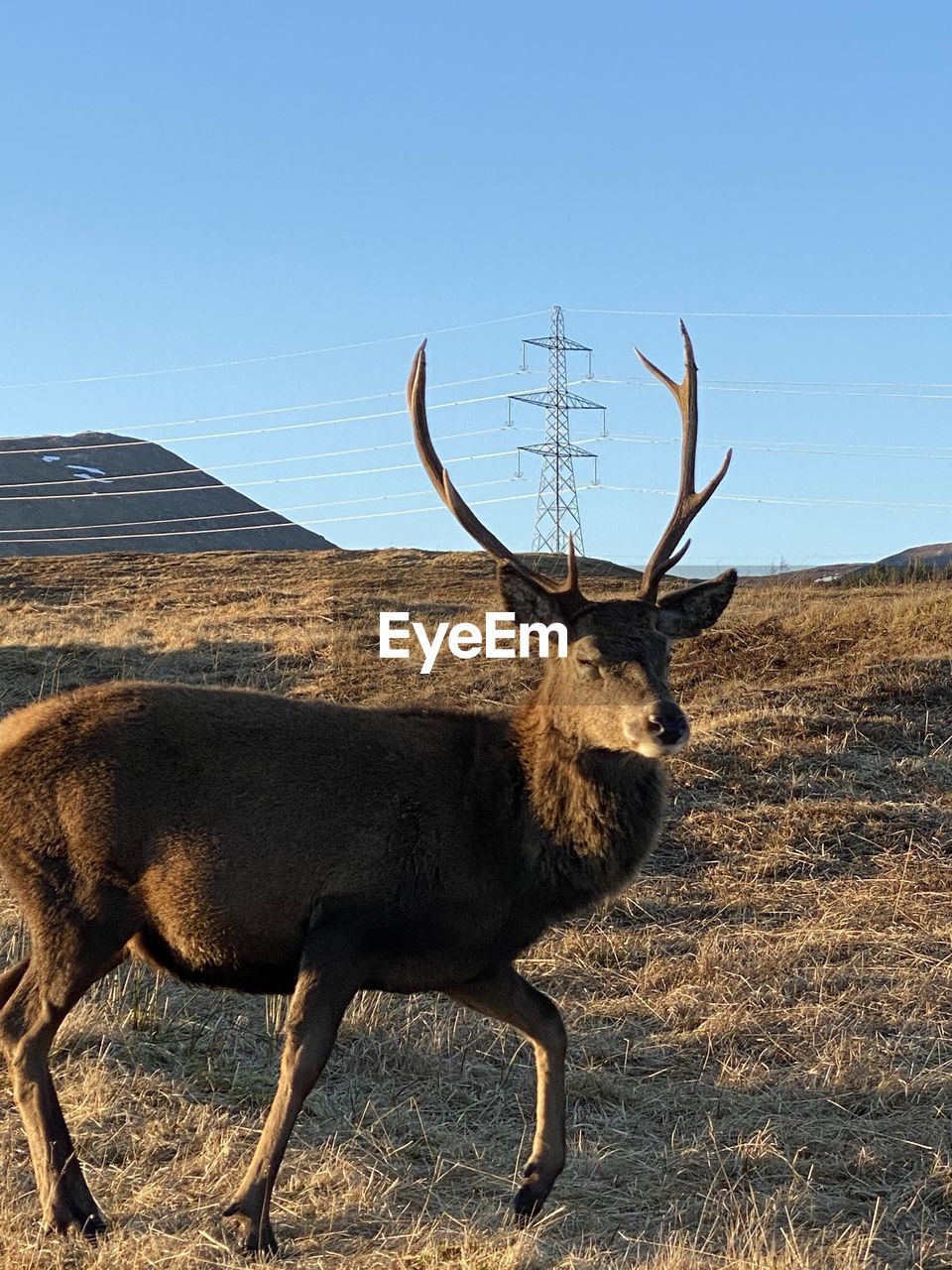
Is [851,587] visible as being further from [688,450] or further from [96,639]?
[688,450]

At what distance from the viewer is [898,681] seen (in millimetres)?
13719

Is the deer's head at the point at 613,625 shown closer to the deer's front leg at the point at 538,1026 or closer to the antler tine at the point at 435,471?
the antler tine at the point at 435,471

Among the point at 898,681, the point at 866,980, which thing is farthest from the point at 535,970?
the point at 898,681

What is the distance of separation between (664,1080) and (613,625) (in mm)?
2101

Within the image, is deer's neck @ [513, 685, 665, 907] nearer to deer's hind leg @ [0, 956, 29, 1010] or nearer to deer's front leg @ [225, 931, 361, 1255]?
deer's front leg @ [225, 931, 361, 1255]

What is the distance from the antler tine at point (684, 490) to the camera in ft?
22.2

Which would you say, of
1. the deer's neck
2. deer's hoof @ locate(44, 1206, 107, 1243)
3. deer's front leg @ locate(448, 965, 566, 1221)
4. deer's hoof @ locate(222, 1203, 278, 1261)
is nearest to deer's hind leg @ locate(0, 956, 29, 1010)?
deer's hoof @ locate(44, 1206, 107, 1243)

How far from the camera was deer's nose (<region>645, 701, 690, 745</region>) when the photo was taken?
565 cm

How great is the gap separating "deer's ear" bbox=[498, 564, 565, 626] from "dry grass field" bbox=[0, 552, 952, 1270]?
2.05 m

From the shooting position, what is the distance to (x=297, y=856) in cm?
546

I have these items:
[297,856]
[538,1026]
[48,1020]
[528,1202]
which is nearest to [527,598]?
[297,856]

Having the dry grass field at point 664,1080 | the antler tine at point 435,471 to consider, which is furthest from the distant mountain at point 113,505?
the antler tine at point 435,471

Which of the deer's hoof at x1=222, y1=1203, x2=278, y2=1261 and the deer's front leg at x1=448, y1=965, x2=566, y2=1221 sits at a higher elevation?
the deer's front leg at x1=448, y1=965, x2=566, y2=1221

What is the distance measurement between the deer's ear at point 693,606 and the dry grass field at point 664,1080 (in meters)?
1.94
